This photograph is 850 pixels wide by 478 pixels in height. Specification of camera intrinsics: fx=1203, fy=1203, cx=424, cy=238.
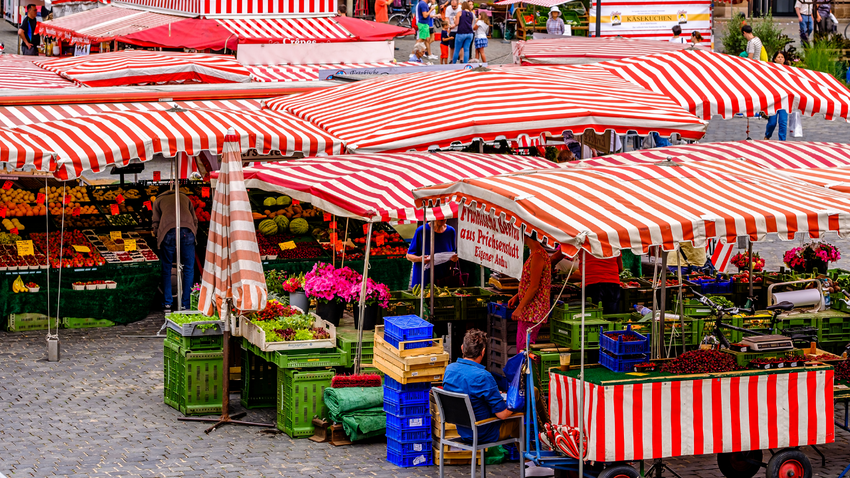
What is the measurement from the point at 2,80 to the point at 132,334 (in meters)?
5.52

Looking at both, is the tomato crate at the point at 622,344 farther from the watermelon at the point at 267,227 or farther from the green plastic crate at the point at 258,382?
the watermelon at the point at 267,227

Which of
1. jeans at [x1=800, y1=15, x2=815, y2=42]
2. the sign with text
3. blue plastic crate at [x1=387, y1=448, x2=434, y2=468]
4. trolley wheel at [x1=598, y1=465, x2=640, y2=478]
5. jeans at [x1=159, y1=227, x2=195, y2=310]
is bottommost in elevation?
blue plastic crate at [x1=387, y1=448, x2=434, y2=468]

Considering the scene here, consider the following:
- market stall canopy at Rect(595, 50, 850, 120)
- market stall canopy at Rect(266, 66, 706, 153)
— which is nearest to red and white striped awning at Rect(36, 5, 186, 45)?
market stall canopy at Rect(266, 66, 706, 153)

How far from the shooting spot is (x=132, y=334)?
567 inches

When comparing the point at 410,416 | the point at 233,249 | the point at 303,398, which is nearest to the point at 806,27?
the point at 233,249

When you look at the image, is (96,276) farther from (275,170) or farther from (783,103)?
(783,103)

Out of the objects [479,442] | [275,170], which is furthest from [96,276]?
[479,442]

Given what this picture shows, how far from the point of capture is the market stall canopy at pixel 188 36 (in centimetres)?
2438

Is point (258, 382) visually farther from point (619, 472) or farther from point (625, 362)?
point (619, 472)

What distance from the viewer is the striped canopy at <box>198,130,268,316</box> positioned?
10.6 m

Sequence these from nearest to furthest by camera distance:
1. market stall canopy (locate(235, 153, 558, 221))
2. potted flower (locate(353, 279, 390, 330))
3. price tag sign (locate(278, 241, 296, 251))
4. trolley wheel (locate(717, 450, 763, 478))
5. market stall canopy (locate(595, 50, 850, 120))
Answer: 1. trolley wheel (locate(717, 450, 763, 478))
2. market stall canopy (locate(235, 153, 558, 221))
3. potted flower (locate(353, 279, 390, 330))
4. market stall canopy (locate(595, 50, 850, 120))
5. price tag sign (locate(278, 241, 296, 251))

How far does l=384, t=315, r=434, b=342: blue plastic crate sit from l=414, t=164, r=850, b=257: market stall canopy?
1.08 meters

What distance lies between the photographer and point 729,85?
15.7 m

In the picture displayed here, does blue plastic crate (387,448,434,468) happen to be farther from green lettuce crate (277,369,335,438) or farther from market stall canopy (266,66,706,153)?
market stall canopy (266,66,706,153)
